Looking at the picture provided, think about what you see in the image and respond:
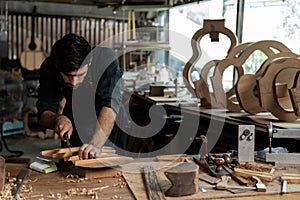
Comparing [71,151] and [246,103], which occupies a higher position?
[246,103]

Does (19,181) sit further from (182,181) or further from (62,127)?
(182,181)

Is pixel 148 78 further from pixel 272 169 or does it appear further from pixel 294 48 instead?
pixel 272 169

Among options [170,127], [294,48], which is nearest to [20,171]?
[170,127]

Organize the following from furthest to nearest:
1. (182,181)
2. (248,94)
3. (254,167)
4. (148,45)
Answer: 1. (148,45)
2. (248,94)
3. (254,167)
4. (182,181)

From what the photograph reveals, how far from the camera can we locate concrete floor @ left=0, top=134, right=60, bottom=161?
5.55 metres

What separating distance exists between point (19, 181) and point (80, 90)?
0.94m

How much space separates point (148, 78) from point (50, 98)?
8.82 feet

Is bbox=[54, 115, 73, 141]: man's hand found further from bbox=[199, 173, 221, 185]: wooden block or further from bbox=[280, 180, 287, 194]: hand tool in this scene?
bbox=[280, 180, 287, 194]: hand tool

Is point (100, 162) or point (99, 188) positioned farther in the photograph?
point (100, 162)

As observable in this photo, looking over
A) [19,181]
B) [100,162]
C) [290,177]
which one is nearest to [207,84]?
[290,177]

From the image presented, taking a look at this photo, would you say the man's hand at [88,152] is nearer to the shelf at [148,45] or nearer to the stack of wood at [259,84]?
the stack of wood at [259,84]

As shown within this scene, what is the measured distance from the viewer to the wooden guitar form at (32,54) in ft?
22.7

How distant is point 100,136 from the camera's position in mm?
2229

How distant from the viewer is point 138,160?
2.11 meters
